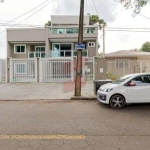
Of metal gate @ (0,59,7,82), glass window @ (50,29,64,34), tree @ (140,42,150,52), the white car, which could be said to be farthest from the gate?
tree @ (140,42,150,52)

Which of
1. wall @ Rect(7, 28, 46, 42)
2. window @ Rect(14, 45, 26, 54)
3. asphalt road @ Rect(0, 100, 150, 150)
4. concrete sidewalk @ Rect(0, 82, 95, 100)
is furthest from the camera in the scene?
window @ Rect(14, 45, 26, 54)

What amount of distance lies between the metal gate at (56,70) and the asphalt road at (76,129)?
33.1ft

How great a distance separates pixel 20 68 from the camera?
58.3ft

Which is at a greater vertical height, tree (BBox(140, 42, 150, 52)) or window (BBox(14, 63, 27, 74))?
tree (BBox(140, 42, 150, 52))

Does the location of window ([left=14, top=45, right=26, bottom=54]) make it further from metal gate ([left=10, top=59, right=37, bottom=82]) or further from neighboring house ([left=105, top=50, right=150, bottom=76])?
neighboring house ([left=105, top=50, right=150, bottom=76])

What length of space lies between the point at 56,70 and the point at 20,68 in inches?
134

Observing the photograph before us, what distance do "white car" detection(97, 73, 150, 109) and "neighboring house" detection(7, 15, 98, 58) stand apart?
16.5m

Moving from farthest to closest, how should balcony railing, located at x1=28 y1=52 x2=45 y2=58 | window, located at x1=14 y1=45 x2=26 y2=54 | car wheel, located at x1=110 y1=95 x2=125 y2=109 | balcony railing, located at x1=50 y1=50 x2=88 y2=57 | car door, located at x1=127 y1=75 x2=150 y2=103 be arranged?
window, located at x1=14 y1=45 x2=26 y2=54 → balcony railing, located at x1=28 y1=52 x2=45 y2=58 → balcony railing, located at x1=50 y1=50 x2=88 y2=57 → car wheel, located at x1=110 y1=95 x2=125 y2=109 → car door, located at x1=127 y1=75 x2=150 y2=103

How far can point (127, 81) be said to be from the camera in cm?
775

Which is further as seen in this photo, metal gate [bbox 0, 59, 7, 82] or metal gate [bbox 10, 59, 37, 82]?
metal gate [bbox 0, 59, 7, 82]


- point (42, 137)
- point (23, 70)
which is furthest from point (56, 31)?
point (42, 137)

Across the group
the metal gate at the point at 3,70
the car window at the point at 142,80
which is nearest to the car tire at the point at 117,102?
the car window at the point at 142,80

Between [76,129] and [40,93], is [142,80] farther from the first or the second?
[40,93]

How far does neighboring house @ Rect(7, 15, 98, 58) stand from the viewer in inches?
934
